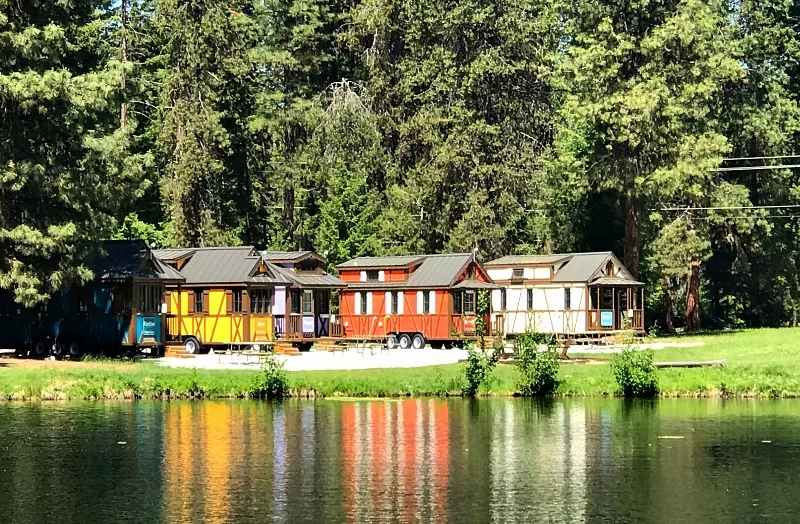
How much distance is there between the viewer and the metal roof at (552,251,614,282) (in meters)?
66.5

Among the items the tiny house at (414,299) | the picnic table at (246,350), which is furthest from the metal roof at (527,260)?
the picnic table at (246,350)

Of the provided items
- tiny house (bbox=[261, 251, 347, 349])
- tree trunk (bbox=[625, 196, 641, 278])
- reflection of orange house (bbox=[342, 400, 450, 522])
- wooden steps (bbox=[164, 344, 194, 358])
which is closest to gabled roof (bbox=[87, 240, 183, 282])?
wooden steps (bbox=[164, 344, 194, 358])

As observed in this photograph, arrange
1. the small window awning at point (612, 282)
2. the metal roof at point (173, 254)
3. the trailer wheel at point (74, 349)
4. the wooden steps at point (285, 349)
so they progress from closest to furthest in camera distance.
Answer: the trailer wheel at point (74, 349) → the wooden steps at point (285, 349) → the metal roof at point (173, 254) → the small window awning at point (612, 282)

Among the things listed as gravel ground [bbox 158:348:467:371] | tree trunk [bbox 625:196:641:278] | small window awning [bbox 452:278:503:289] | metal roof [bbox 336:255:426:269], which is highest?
tree trunk [bbox 625:196:641:278]

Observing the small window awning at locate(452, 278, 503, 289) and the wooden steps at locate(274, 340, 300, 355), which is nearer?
the wooden steps at locate(274, 340, 300, 355)

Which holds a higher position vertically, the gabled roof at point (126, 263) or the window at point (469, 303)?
the gabled roof at point (126, 263)

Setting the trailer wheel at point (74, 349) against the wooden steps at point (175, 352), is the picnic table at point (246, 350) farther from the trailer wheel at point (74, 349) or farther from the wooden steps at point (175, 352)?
the trailer wheel at point (74, 349)

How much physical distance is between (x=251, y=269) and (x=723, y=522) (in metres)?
38.8

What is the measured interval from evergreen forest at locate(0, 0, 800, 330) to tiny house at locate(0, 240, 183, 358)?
3339 millimetres

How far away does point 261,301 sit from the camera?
59.8m

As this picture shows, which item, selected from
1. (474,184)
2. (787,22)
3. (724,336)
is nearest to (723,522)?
(724,336)

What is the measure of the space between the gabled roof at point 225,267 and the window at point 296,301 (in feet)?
5.36

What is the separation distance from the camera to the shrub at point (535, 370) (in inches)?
1590

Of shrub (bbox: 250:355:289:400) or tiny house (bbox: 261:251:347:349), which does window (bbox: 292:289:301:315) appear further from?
shrub (bbox: 250:355:289:400)
